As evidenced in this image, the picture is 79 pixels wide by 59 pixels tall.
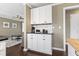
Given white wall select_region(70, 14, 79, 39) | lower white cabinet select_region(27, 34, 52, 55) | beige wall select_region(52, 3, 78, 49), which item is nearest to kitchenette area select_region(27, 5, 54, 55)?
lower white cabinet select_region(27, 34, 52, 55)

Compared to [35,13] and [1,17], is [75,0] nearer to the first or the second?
[1,17]

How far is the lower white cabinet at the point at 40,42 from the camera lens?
90.2 inches

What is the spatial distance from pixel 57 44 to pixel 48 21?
33.5 inches

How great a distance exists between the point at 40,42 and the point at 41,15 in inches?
39.2

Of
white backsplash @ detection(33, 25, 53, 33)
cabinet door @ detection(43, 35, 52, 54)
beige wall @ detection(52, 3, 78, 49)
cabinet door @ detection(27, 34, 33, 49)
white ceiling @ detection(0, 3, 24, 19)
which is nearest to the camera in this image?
white ceiling @ detection(0, 3, 24, 19)

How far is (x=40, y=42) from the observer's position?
96.1 inches

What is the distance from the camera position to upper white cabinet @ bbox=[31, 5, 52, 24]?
2.65 m

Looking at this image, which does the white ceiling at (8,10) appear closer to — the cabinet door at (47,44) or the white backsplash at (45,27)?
the cabinet door at (47,44)

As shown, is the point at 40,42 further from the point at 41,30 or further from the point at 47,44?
the point at 41,30

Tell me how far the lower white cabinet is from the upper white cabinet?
2.07ft

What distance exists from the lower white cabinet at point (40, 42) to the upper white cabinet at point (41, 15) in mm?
630

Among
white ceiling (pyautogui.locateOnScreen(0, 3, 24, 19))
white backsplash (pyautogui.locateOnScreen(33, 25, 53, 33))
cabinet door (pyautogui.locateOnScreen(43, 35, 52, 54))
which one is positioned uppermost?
white ceiling (pyautogui.locateOnScreen(0, 3, 24, 19))

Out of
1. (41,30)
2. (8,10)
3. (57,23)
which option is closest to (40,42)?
(41,30)

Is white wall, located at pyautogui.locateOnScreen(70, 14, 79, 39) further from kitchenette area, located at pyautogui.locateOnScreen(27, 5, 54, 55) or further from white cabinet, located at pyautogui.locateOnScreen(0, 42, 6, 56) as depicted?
white cabinet, located at pyautogui.locateOnScreen(0, 42, 6, 56)
